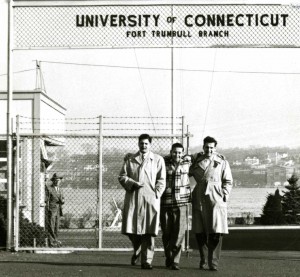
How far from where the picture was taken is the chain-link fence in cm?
1639

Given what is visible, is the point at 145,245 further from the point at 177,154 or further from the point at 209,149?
the point at 209,149

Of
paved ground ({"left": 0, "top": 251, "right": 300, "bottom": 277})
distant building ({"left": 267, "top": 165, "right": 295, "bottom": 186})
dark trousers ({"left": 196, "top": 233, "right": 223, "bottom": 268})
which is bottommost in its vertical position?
paved ground ({"left": 0, "top": 251, "right": 300, "bottom": 277})

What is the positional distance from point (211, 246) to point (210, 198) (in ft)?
2.18

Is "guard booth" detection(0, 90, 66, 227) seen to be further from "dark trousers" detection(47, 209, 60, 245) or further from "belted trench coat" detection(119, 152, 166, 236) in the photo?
"belted trench coat" detection(119, 152, 166, 236)

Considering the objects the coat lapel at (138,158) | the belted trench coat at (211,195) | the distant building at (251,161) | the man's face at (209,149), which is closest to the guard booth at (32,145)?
the coat lapel at (138,158)

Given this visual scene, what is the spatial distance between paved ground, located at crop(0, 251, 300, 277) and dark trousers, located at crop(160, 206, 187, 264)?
297 millimetres

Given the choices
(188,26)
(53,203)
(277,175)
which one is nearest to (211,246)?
(188,26)

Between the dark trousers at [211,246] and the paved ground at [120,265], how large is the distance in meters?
0.18

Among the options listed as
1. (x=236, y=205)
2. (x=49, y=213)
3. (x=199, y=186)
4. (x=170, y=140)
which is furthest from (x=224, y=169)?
(x=236, y=205)

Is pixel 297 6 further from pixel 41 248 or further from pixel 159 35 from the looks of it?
pixel 41 248

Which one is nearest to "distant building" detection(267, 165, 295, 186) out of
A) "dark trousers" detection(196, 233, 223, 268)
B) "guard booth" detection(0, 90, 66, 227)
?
"guard booth" detection(0, 90, 66, 227)

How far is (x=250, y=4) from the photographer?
1641 centimetres

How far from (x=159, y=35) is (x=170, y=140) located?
180cm

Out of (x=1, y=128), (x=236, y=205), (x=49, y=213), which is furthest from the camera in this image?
(x=236, y=205)
